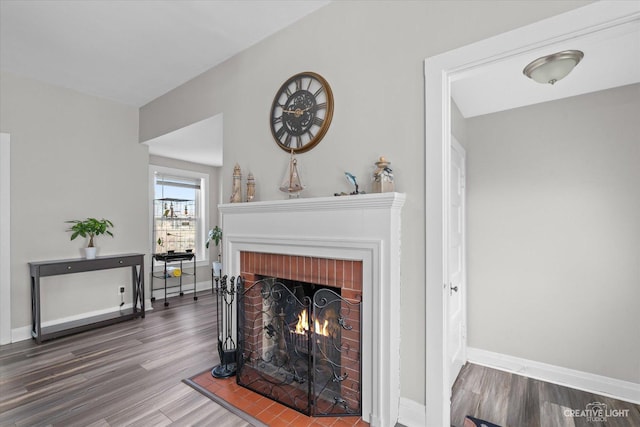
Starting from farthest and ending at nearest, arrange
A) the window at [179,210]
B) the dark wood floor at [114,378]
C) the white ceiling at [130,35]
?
1. the window at [179,210]
2. the white ceiling at [130,35]
3. the dark wood floor at [114,378]

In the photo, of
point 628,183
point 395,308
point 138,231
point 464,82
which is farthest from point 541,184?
point 138,231

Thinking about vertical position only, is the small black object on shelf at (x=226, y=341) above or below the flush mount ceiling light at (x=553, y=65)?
below

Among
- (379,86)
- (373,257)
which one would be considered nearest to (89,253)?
(373,257)

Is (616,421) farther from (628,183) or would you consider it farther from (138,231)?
(138,231)

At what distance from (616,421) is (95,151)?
5.52 metres

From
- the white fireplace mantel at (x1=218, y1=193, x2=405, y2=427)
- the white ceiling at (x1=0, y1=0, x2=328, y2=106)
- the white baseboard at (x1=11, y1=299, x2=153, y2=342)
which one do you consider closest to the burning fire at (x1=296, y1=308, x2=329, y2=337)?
the white fireplace mantel at (x1=218, y1=193, x2=405, y2=427)

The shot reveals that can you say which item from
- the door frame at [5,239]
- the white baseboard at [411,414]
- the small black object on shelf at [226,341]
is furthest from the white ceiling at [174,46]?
the white baseboard at [411,414]

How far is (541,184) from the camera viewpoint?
8.64ft

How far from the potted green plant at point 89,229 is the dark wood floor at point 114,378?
0.92 m

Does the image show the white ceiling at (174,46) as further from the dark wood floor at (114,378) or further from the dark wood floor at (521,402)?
the dark wood floor at (114,378)

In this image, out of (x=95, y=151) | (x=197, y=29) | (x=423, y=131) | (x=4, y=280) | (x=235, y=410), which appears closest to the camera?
(x=423, y=131)

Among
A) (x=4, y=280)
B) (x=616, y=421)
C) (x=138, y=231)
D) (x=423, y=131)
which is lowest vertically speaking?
(x=616, y=421)

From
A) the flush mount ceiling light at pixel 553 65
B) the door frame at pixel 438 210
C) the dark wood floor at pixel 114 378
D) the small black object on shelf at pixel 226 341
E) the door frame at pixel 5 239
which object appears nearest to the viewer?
the door frame at pixel 438 210

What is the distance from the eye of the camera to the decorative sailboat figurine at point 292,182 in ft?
7.30
